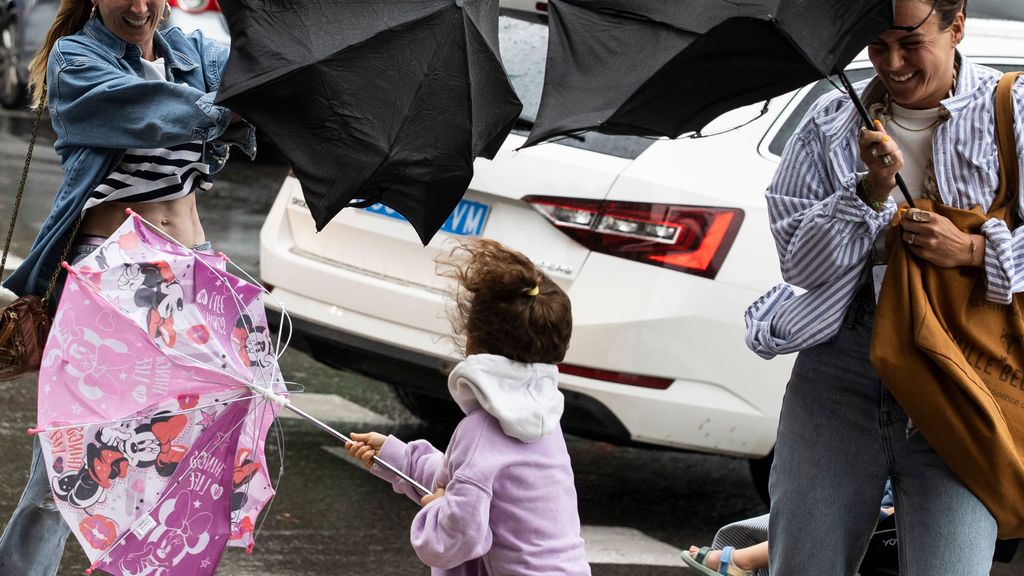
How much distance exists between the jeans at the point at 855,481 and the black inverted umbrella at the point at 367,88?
0.93m

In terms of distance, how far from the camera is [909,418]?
2.93 metres

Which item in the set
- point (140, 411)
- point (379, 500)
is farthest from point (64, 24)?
point (379, 500)

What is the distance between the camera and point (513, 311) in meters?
3.07

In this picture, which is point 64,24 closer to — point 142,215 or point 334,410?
point 142,215

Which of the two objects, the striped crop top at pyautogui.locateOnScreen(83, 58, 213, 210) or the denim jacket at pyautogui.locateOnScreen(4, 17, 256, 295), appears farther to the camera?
the striped crop top at pyautogui.locateOnScreen(83, 58, 213, 210)

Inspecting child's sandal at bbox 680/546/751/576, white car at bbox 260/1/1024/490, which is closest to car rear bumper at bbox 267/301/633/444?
white car at bbox 260/1/1024/490

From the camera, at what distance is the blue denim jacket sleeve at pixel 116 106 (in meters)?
3.07

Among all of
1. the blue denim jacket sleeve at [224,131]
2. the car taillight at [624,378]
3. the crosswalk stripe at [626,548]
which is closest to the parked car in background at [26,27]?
the crosswalk stripe at [626,548]

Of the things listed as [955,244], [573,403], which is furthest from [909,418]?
[573,403]

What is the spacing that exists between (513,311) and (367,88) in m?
0.71

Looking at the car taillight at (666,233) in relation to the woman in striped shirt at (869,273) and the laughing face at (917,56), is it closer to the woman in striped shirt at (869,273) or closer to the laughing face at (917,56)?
the woman in striped shirt at (869,273)

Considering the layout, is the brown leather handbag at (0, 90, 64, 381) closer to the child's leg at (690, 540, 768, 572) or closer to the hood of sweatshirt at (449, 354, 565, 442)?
the hood of sweatshirt at (449, 354, 565, 442)

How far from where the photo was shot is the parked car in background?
38.4 feet

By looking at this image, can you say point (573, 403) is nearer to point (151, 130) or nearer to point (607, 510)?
point (607, 510)
